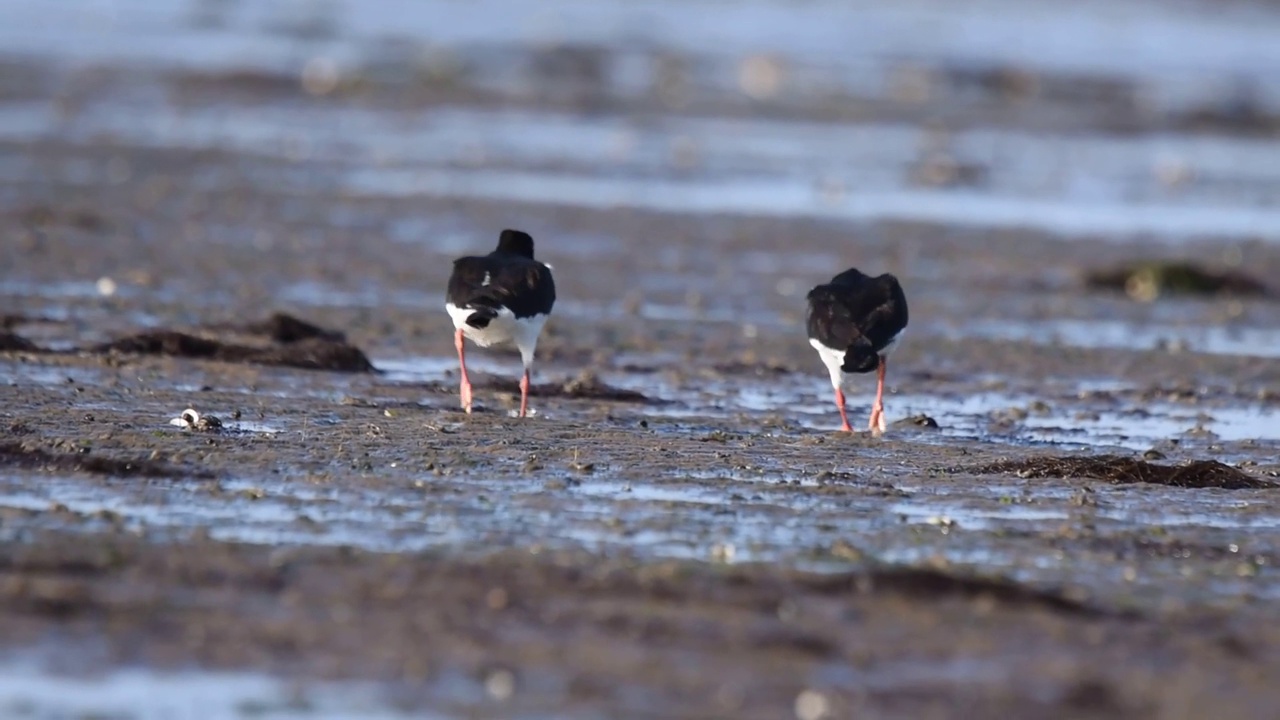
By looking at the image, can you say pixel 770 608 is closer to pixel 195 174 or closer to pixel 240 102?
pixel 195 174

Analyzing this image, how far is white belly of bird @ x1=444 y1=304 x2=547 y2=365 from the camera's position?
11625mm

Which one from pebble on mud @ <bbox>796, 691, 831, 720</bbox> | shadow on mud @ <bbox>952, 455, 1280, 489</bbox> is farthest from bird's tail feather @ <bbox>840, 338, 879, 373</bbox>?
pebble on mud @ <bbox>796, 691, 831, 720</bbox>

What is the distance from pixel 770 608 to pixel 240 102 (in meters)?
24.9

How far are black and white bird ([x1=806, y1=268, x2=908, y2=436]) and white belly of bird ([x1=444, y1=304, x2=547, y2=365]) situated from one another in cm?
155

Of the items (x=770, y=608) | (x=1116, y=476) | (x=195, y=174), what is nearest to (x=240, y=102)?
(x=195, y=174)

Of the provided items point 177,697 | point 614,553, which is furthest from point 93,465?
point 177,697

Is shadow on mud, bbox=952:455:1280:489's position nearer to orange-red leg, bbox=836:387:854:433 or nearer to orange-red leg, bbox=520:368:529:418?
orange-red leg, bbox=836:387:854:433

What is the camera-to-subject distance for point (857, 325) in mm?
11672

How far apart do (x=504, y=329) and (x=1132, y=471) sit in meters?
3.54

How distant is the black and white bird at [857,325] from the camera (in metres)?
11.6

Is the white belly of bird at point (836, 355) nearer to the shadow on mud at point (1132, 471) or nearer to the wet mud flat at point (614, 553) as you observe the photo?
the wet mud flat at point (614, 553)

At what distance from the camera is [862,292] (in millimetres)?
11953

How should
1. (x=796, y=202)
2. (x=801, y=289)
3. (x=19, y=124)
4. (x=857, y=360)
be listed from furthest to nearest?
(x=19, y=124), (x=796, y=202), (x=801, y=289), (x=857, y=360)

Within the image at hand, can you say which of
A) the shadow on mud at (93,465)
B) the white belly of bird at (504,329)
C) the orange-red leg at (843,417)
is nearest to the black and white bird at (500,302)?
the white belly of bird at (504,329)
